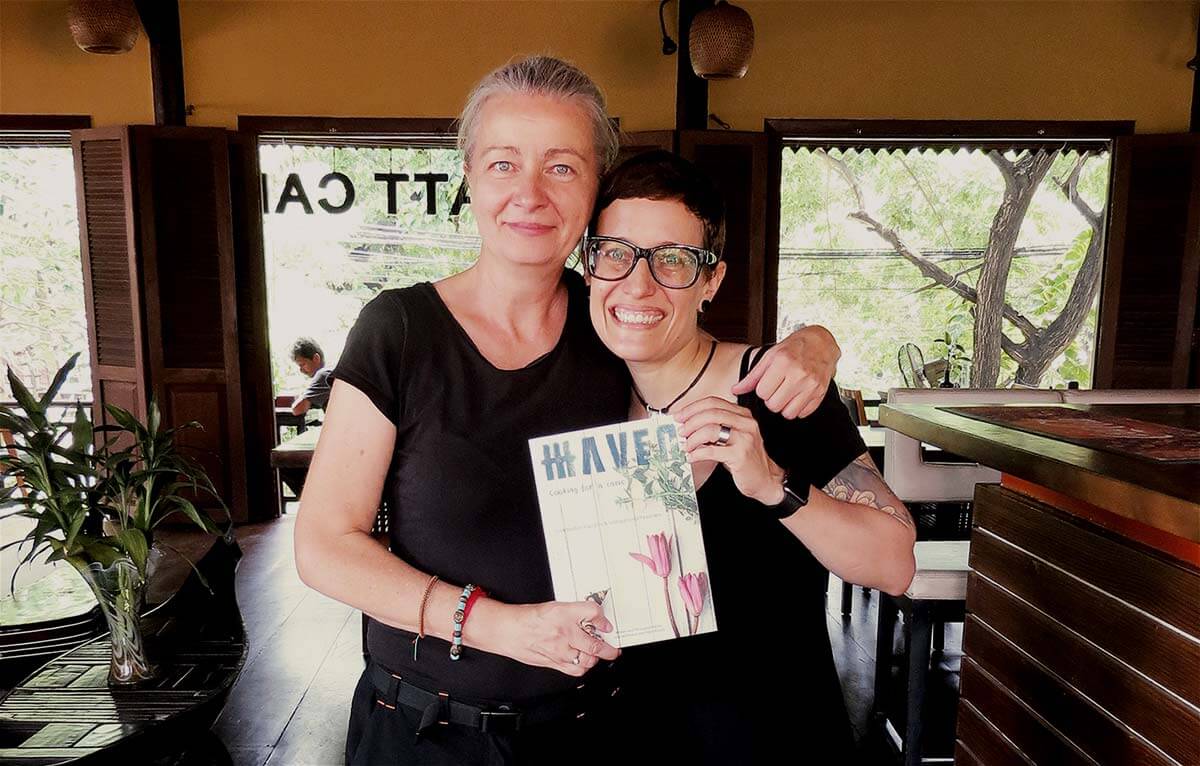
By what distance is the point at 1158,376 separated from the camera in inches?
203

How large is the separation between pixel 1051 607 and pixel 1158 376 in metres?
4.46

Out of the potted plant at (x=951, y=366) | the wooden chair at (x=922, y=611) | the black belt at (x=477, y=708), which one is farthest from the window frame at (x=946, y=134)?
the black belt at (x=477, y=708)

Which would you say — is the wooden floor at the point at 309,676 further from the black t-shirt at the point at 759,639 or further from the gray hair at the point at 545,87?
the gray hair at the point at 545,87

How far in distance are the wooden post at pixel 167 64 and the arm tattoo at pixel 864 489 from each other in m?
5.45

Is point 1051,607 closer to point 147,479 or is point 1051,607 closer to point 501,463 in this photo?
point 501,463

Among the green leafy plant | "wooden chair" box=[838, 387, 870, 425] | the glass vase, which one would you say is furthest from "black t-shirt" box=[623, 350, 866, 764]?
"wooden chair" box=[838, 387, 870, 425]

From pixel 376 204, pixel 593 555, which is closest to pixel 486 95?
pixel 593 555

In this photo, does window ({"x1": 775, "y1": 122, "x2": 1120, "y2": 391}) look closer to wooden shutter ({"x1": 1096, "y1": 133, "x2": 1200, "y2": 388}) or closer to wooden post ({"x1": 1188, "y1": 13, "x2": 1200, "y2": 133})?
wooden post ({"x1": 1188, "y1": 13, "x2": 1200, "y2": 133})

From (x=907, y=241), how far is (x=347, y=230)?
189 inches

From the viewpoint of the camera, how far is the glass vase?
6.27 feet

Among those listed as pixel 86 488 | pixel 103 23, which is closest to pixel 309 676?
pixel 86 488

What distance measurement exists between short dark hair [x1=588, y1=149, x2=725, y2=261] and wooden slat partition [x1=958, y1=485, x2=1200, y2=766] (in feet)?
3.55

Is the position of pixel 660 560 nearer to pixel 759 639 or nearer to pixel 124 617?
pixel 759 639

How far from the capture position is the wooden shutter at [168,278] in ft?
16.0
